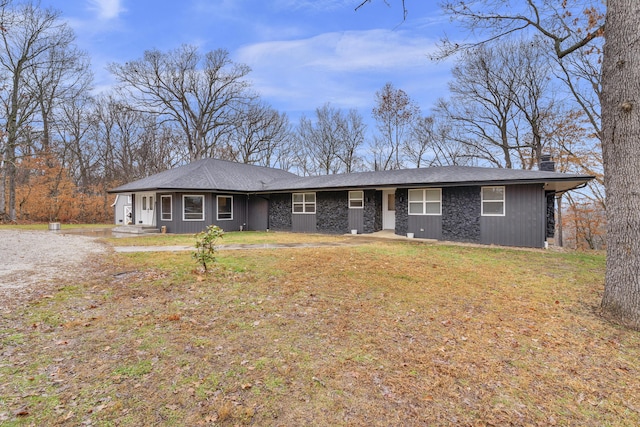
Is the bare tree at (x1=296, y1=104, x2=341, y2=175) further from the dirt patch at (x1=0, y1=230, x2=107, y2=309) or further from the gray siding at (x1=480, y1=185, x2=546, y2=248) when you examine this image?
the dirt patch at (x1=0, y1=230, x2=107, y2=309)

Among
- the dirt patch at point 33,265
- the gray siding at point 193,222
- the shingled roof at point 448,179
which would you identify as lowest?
the dirt patch at point 33,265

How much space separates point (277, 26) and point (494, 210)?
10.9 metres

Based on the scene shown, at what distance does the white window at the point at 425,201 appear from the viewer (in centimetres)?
1288

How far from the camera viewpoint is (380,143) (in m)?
28.0

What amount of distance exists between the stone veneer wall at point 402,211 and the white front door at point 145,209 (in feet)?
42.4

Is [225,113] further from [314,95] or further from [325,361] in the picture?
[325,361]

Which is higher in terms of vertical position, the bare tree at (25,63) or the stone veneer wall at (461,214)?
the bare tree at (25,63)

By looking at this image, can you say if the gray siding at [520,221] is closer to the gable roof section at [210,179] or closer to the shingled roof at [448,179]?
the shingled roof at [448,179]

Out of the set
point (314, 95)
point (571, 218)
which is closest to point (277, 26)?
point (314, 95)

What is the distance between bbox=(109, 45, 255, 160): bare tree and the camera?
24.7 metres

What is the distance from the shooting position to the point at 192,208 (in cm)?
1593

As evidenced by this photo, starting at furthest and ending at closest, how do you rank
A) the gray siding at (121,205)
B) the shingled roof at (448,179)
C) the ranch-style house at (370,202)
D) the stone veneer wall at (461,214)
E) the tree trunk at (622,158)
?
the gray siding at (121,205)
the stone veneer wall at (461,214)
the ranch-style house at (370,202)
the shingled roof at (448,179)
the tree trunk at (622,158)

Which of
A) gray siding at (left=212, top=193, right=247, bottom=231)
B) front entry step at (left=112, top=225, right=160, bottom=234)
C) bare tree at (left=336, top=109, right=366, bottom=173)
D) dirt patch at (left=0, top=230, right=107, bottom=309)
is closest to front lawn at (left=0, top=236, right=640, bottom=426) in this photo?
dirt patch at (left=0, top=230, right=107, bottom=309)

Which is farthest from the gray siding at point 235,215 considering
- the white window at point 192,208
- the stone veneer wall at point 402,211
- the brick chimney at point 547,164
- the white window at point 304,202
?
the brick chimney at point 547,164
